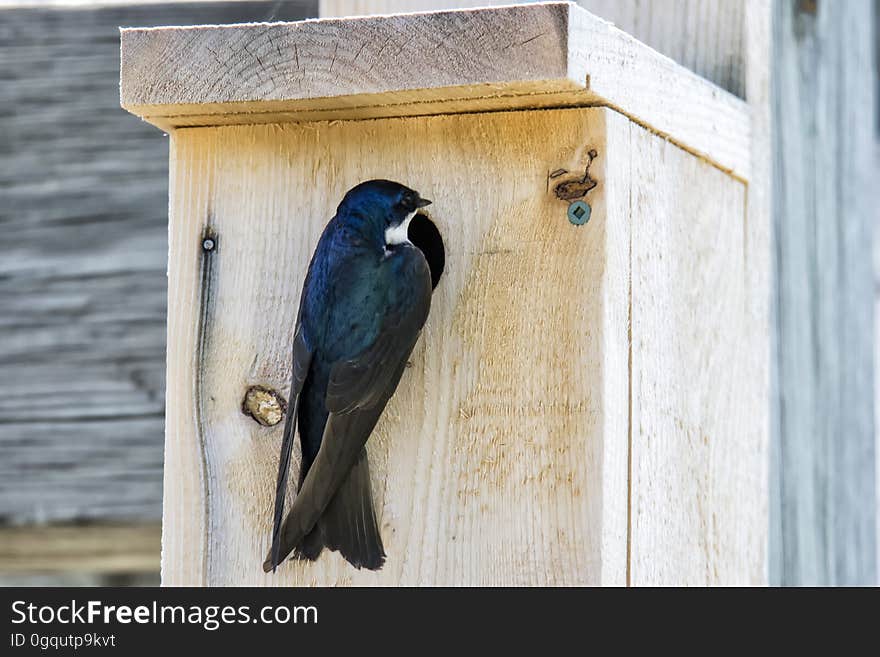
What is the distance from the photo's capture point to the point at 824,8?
2.79 metres

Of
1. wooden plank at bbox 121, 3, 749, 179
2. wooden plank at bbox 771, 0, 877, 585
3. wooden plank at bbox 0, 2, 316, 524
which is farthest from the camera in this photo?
wooden plank at bbox 771, 0, 877, 585

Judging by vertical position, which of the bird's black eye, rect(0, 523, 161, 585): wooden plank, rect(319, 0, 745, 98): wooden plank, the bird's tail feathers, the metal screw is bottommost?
the bird's tail feathers

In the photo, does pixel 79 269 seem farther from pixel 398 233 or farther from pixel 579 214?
pixel 579 214

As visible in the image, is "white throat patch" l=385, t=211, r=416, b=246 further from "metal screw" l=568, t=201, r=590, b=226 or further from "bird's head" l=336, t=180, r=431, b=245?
"metal screw" l=568, t=201, r=590, b=226

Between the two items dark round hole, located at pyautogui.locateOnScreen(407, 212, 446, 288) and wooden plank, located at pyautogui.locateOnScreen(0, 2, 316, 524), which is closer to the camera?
dark round hole, located at pyautogui.locateOnScreen(407, 212, 446, 288)

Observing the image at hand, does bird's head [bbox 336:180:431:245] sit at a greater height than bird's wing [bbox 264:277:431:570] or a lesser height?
greater

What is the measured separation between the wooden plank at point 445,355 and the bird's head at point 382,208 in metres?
0.06

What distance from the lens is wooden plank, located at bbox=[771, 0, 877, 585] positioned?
2.65 m

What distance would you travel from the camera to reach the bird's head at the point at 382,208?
1994 mm

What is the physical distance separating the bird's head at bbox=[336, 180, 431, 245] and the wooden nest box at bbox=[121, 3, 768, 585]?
0.18 feet

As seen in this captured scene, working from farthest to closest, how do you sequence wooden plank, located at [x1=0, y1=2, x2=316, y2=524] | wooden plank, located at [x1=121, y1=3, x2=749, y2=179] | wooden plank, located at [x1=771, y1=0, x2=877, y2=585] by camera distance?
wooden plank, located at [x1=771, y1=0, x2=877, y2=585], wooden plank, located at [x1=0, y1=2, x2=316, y2=524], wooden plank, located at [x1=121, y1=3, x2=749, y2=179]

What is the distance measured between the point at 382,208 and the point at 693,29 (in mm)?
611

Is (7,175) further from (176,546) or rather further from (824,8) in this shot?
(824,8)

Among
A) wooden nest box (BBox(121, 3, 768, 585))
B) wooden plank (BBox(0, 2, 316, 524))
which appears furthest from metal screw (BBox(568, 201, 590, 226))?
wooden plank (BBox(0, 2, 316, 524))
